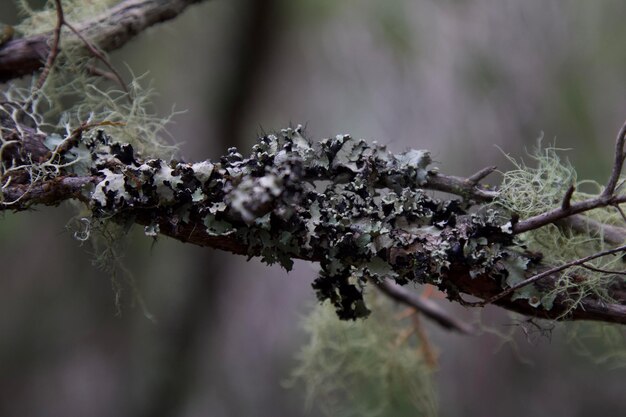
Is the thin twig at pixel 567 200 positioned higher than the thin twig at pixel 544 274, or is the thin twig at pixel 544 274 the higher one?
the thin twig at pixel 567 200

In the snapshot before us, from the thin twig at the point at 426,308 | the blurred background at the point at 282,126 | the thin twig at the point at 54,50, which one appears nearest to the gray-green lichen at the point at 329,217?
the thin twig at the point at 54,50

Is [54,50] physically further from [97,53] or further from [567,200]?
[567,200]

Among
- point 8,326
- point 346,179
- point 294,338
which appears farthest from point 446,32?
point 8,326

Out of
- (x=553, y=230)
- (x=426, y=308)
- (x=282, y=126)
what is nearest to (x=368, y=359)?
(x=426, y=308)

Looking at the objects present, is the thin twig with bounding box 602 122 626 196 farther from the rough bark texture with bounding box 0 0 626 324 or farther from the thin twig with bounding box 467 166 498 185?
the thin twig with bounding box 467 166 498 185

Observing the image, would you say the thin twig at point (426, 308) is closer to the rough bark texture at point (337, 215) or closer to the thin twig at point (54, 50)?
the rough bark texture at point (337, 215)

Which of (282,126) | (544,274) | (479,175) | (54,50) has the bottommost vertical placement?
(544,274)

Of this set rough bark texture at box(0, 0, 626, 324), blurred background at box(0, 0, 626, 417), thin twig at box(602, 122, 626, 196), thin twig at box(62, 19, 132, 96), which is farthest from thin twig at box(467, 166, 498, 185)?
blurred background at box(0, 0, 626, 417)
